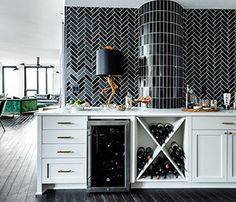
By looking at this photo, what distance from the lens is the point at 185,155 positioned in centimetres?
286

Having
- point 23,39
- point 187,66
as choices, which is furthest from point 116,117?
point 23,39

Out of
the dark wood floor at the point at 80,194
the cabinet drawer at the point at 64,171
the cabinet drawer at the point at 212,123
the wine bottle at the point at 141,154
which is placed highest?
the cabinet drawer at the point at 212,123

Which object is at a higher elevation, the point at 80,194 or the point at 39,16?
the point at 39,16

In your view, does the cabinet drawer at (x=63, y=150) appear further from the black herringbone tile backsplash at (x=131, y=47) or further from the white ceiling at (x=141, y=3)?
the white ceiling at (x=141, y=3)

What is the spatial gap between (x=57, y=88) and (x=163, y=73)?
1196 cm

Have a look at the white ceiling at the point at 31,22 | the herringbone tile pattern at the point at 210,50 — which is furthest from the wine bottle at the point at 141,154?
the white ceiling at the point at 31,22

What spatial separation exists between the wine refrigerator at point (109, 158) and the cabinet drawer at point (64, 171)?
95mm

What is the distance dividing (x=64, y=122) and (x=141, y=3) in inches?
73.1

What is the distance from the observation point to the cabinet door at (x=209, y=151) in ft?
9.12

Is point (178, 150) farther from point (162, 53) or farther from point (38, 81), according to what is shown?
point (38, 81)

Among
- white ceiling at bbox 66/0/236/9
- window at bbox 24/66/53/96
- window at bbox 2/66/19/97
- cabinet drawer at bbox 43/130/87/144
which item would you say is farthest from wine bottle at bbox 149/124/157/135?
window at bbox 2/66/19/97

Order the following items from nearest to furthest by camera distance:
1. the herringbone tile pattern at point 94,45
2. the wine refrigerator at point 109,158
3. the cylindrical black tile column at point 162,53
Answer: the wine refrigerator at point 109,158 < the cylindrical black tile column at point 162,53 < the herringbone tile pattern at point 94,45

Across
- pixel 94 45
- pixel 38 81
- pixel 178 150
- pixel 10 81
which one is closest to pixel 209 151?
pixel 178 150

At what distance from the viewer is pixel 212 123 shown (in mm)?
2775
